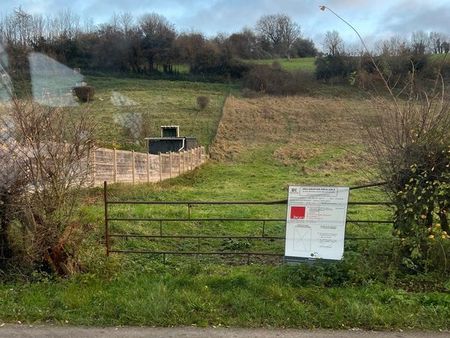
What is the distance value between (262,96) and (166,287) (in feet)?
193

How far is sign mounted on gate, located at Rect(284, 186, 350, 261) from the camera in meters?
5.61

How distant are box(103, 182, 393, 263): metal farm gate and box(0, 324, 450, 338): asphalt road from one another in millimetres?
2083

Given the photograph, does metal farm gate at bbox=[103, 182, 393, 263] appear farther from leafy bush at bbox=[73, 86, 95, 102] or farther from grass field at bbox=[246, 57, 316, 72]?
grass field at bbox=[246, 57, 316, 72]

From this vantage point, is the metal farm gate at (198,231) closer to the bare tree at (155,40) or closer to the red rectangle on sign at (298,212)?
the red rectangle on sign at (298,212)

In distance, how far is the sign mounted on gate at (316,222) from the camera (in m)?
5.61

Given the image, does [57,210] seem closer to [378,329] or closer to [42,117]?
[42,117]

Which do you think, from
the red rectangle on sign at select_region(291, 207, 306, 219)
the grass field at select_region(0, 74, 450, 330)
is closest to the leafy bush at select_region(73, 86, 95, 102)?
the grass field at select_region(0, 74, 450, 330)

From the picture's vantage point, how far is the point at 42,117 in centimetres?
557

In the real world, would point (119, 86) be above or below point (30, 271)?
above

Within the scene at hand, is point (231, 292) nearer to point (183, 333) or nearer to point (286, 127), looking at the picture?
point (183, 333)

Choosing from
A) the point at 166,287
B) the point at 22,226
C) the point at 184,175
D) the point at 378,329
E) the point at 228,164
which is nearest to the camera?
the point at 378,329

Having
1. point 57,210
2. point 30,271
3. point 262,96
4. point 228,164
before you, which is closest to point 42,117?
point 57,210

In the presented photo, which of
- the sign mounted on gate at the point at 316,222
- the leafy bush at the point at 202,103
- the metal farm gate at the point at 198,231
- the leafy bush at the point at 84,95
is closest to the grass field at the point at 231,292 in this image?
the metal farm gate at the point at 198,231

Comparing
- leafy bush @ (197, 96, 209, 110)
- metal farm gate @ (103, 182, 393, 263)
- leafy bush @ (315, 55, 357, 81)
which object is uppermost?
leafy bush @ (315, 55, 357, 81)
